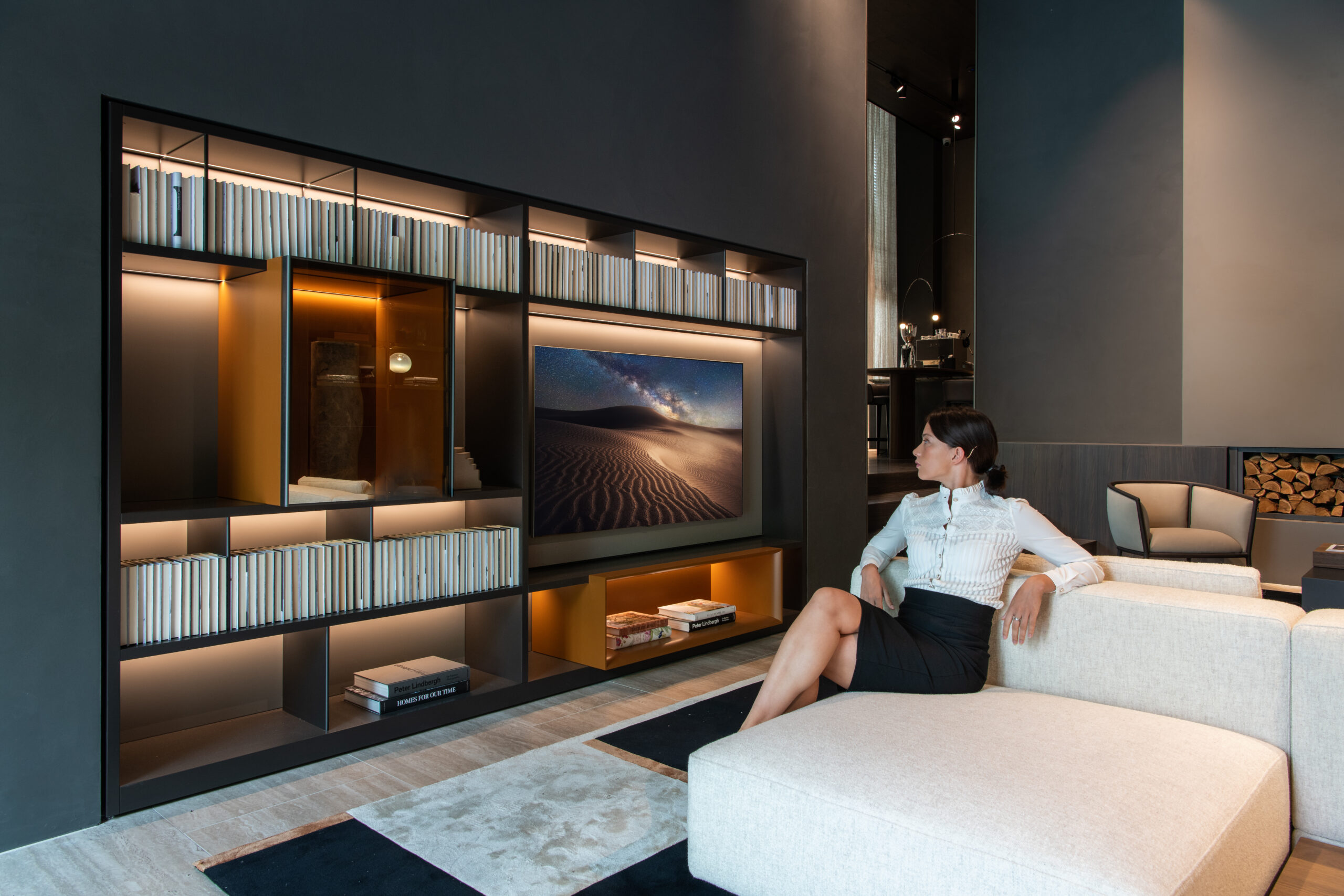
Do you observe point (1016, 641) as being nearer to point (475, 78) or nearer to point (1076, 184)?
point (475, 78)

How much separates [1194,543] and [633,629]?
3.37 meters

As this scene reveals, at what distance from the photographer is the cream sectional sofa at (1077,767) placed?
58.2 inches

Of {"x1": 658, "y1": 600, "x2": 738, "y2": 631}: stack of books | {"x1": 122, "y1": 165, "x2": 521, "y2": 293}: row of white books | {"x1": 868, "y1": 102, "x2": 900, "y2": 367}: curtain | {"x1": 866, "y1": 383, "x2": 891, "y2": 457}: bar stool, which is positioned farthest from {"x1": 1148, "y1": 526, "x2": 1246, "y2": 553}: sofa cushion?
{"x1": 868, "y1": 102, "x2": 900, "y2": 367}: curtain

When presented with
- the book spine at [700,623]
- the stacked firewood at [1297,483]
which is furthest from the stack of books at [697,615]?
the stacked firewood at [1297,483]

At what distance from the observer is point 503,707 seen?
3326 millimetres

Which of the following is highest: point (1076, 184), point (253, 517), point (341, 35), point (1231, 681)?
point (1076, 184)

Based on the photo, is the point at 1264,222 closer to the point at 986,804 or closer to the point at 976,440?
the point at 976,440

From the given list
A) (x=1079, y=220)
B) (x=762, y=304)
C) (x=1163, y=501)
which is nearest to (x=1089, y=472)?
(x=1163, y=501)

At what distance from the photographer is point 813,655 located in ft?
7.59

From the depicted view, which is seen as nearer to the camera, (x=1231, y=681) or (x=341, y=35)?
(x=1231, y=681)

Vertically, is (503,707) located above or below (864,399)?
below

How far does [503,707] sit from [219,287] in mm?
1848

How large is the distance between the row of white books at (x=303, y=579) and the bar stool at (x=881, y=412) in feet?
19.4

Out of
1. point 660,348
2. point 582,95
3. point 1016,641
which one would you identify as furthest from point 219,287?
point 1016,641
